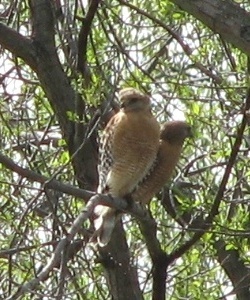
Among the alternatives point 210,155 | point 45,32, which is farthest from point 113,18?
point 210,155

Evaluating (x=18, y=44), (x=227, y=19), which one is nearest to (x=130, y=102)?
(x=18, y=44)

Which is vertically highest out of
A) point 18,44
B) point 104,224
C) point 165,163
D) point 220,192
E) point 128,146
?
point 18,44

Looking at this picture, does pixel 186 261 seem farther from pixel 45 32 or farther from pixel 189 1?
pixel 189 1

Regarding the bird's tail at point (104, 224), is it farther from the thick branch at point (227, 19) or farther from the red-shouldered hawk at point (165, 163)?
the thick branch at point (227, 19)

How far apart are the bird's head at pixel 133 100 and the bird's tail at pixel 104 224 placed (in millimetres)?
551

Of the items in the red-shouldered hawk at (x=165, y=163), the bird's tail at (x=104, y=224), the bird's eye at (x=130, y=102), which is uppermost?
the bird's eye at (x=130, y=102)

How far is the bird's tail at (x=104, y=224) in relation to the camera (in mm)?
4500

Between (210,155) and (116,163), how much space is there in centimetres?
54

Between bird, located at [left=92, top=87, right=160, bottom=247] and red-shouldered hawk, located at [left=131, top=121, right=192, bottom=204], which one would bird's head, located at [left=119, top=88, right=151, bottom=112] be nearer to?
bird, located at [left=92, top=87, right=160, bottom=247]

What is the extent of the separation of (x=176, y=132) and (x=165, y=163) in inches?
6.7

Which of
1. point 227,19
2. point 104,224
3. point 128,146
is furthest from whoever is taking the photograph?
point 128,146

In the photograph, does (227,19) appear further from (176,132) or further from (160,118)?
(160,118)

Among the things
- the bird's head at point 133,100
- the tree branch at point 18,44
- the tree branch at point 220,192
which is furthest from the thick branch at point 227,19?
the tree branch at point 18,44

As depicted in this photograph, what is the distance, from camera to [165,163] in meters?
5.03
